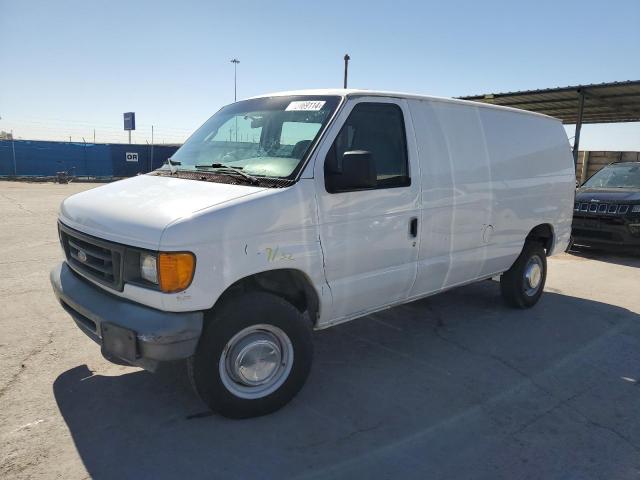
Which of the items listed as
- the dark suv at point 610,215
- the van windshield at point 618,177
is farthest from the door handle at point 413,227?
the van windshield at point 618,177

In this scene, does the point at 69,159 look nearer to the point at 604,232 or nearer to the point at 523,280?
the point at 604,232

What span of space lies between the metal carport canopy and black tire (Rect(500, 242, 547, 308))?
26.8 feet

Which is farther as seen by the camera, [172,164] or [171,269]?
[172,164]

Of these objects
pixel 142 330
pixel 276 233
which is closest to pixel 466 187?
pixel 276 233

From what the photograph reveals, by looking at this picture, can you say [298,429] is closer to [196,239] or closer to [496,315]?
[196,239]

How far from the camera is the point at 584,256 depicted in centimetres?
940

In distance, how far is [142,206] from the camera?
10.1 ft

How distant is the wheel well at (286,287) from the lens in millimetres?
3287

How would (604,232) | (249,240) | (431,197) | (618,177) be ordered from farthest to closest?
1. (618,177)
2. (604,232)
3. (431,197)
4. (249,240)

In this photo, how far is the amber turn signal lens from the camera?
274cm

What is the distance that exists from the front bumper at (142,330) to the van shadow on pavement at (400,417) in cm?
53

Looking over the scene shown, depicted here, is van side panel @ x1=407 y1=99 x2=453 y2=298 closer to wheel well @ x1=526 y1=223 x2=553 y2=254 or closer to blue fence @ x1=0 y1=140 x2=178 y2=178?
wheel well @ x1=526 y1=223 x2=553 y2=254

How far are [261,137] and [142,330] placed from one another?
5.69ft

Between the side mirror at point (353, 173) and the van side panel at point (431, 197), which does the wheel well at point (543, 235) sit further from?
the side mirror at point (353, 173)
